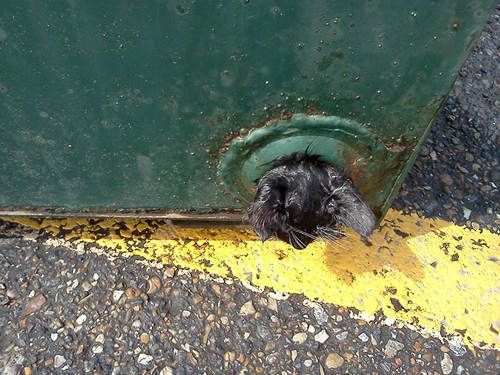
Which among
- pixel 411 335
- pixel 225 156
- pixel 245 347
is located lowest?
pixel 245 347

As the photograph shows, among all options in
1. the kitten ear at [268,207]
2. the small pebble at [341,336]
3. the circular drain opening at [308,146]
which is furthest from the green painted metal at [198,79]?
the small pebble at [341,336]

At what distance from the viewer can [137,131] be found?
1.65 meters

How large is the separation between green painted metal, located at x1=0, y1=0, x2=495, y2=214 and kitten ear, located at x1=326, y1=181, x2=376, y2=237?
100mm

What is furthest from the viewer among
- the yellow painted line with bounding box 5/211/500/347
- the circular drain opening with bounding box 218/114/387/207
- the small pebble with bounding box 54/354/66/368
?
the yellow painted line with bounding box 5/211/500/347

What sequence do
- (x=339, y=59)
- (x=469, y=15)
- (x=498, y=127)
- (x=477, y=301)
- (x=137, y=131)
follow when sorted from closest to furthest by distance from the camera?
(x=469, y=15), (x=339, y=59), (x=137, y=131), (x=477, y=301), (x=498, y=127)

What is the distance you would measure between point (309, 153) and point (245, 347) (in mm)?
744

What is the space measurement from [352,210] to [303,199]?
0.15 meters

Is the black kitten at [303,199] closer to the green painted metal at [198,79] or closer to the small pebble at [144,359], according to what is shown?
the green painted metal at [198,79]

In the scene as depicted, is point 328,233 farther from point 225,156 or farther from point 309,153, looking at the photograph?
point 225,156

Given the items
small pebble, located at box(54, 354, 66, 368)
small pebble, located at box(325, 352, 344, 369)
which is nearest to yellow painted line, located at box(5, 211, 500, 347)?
small pebble, located at box(325, 352, 344, 369)

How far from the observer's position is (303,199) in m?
1.66

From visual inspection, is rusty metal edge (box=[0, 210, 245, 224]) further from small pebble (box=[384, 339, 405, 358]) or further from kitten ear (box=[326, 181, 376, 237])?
small pebble (box=[384, 339, 405, 358])

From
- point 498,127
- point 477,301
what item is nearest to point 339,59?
point 477,301

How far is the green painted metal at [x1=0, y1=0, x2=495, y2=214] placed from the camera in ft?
4.42
